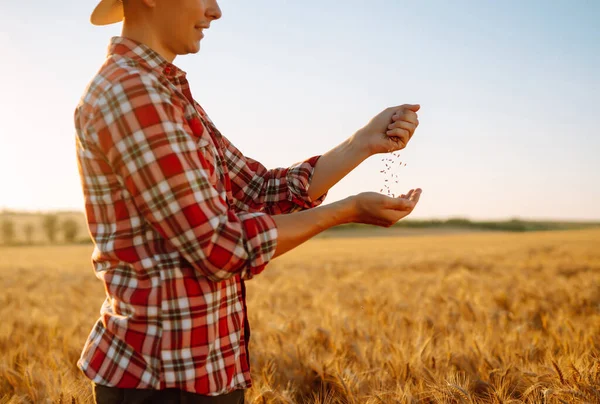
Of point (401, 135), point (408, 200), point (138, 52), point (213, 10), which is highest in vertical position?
point (213, 10)

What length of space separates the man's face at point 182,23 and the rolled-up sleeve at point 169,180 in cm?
21

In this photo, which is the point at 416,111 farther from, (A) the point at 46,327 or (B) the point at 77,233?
(B) the point at 77,233

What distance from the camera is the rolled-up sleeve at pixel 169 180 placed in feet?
4.04

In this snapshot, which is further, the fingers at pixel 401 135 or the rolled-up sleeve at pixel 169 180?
the fingers at pixel 401 135

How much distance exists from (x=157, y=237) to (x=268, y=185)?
0.65 m

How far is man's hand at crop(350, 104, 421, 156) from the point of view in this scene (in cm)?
181

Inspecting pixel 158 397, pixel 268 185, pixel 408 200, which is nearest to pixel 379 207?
pixel 408 200

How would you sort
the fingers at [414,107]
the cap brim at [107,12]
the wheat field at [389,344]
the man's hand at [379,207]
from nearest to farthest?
the man's hand at [379,207], the cap brim at [107,12], the fingers at [414,107], the wheat field at [389,344]

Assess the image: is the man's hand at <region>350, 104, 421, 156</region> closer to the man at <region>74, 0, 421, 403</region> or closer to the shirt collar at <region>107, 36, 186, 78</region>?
the man at <region>74, 0, 421, 403</region>

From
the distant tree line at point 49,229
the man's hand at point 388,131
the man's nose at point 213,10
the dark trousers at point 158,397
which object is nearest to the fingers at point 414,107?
the man's hand at point 388,131

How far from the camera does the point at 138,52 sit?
141cm

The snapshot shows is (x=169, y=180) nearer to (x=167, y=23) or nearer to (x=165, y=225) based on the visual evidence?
(x=165, y=225)

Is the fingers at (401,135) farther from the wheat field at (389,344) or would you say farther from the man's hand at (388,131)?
the wheat field at (389,344)

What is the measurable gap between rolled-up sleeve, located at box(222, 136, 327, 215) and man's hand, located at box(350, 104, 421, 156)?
0.63 feet
